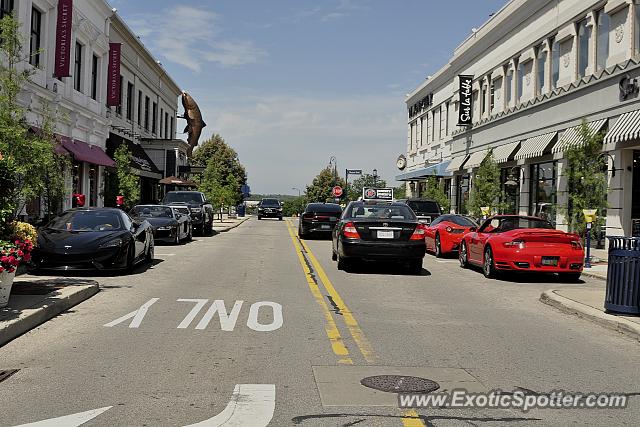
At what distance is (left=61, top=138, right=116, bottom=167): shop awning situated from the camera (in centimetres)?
2851

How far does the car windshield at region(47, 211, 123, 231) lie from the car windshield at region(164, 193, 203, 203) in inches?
626

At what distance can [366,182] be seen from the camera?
331 feet

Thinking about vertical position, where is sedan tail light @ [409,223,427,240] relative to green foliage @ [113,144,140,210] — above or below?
below

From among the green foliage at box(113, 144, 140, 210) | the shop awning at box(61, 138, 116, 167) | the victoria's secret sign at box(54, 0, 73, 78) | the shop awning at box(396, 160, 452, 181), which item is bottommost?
the green foliage at box(113, 144, 140, 210)

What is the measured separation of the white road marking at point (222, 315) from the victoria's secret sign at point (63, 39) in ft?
66.2

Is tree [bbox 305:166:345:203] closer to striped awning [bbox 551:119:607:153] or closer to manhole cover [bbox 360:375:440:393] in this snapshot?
striped awning [bbox 551:119:607:153]

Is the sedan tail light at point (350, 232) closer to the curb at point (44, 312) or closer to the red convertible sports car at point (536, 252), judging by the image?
the red convertible sports car at point (536, 252)

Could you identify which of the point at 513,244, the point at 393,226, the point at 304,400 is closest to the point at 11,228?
the point at 304,400

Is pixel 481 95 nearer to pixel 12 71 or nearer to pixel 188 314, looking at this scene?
pixel 12 71

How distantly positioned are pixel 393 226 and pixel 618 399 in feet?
30.1

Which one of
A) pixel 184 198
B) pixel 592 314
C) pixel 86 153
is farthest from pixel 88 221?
pixel 86 153

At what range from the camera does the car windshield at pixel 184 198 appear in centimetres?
3081

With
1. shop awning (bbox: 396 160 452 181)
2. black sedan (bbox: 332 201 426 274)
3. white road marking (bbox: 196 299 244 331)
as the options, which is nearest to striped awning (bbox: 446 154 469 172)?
shop awning (bbox: 396 160 452 181)

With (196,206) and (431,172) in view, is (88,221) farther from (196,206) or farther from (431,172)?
(431,172)
